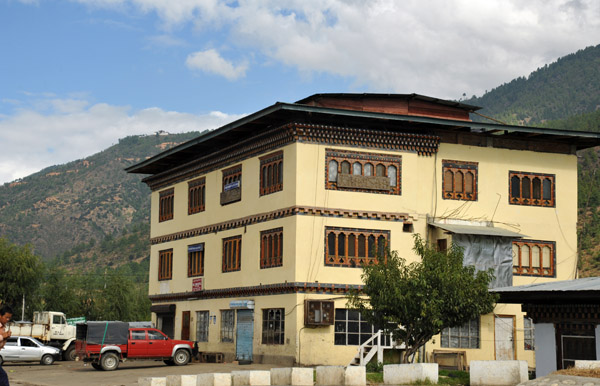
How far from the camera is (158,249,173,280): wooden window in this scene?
180ft

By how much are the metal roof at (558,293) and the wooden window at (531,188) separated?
1445cm

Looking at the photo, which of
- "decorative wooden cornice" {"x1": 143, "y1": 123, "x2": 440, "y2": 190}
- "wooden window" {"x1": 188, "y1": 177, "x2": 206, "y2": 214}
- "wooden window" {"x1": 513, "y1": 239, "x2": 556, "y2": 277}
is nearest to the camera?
"decorative wooden cornice" {"x1": 143, "y1": 123, "x2": 440, "y2": 190}

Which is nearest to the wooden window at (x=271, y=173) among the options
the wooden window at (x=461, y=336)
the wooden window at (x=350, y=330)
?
the wooden window at (x=350, y=330)

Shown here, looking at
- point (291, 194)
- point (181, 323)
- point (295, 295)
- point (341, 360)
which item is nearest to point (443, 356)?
point (341, 360)

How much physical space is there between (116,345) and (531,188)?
74.6 ft

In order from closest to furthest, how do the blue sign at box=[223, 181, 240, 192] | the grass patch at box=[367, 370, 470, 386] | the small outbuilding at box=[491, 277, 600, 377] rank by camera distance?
the small outbuilding at box=[491, 277, 600, 377] → the grass patch at box=[367, 370, 470, 386] → the blue sign at box=[223, 181, 240, 192]

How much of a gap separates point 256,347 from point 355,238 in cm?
764

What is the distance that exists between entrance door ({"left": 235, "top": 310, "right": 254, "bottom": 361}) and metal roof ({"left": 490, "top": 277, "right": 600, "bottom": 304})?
16.3m

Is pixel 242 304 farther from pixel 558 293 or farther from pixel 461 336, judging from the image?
pixel 558 293

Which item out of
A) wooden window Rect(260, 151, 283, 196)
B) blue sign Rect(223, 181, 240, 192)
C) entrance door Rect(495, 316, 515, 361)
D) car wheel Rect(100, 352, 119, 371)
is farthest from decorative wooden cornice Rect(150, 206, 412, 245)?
car wheel Rect(100, 352, 119, 371)

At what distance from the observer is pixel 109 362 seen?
41.4 m

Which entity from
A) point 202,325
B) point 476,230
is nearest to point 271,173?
point 476,230

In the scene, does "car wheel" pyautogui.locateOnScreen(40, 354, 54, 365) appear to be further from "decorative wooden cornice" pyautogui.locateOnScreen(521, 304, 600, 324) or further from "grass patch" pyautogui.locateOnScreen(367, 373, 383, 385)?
"decorative wooden cornice" pyautogui.locateOnScreen(521, 304, 600, 324)

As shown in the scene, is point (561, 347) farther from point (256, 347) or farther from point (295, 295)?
point (256, 347)
